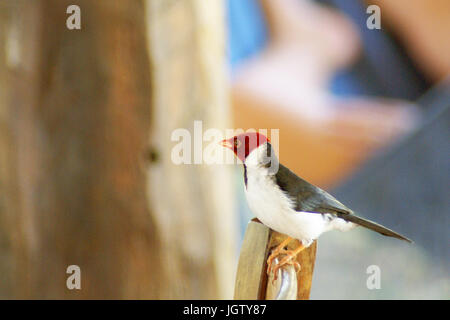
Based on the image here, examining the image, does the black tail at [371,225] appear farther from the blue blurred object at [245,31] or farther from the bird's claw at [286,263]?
the blue blurred object at [245,31]

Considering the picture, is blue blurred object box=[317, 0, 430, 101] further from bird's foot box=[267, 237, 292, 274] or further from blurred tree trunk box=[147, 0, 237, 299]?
bird's foot box=[267, 237, 292, 274]

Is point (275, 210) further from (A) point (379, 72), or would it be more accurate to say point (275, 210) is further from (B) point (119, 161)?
(A) point (379, 72)

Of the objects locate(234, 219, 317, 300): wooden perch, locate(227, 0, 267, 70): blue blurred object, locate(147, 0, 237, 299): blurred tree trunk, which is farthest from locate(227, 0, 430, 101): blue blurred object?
locate(234, 219, 317, 300): wooden perch

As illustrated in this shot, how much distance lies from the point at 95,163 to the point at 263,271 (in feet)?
1.44

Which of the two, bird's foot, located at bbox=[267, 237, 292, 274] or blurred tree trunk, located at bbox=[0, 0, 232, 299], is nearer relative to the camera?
bird's foot, located at bbox=[267, 237, 292, 274]

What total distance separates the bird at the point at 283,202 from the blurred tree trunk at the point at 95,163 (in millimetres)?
388

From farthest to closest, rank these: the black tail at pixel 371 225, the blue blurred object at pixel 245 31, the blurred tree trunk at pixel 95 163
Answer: the blue blurred object at pixel 245 31
the blurred tree trunk at pixel 95 163
the black tail at pixel 371 225

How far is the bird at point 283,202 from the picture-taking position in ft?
1.40

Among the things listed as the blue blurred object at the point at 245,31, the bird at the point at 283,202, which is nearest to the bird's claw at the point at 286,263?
the bird at the point at 283,202

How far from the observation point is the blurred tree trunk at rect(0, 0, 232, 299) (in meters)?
0.82

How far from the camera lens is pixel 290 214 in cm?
45

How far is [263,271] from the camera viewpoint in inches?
18.0

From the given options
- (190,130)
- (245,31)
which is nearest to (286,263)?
(190,130)

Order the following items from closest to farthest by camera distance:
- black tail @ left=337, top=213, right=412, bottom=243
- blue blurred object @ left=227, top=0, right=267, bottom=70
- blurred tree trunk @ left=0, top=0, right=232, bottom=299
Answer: black tail @ left=337, top=213, right=412, bottom=243 < blurred tree trunk @ left=0, top=0, right=232, bottom=299 < blue blurred object @ left=227, top=0, right=267, bottom=70
